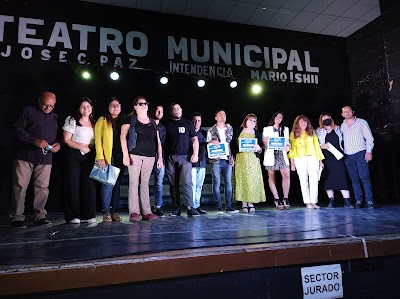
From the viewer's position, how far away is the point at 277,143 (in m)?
5.07

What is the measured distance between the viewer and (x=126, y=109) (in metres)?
6.30

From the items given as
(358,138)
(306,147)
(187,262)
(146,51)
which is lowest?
(187,262)

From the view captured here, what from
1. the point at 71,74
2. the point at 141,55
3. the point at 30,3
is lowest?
the point at 71,74

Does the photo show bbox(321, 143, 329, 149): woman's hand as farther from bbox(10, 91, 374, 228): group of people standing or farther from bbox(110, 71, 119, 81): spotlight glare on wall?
bbox(110, 71, 119, 81): spotlight glare on wall

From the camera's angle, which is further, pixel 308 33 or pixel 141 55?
pixel 308 33

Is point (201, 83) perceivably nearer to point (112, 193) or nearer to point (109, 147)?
point (109, 147)

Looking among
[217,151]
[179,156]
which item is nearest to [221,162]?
[217,151]

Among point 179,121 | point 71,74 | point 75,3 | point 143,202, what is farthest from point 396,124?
point 75,3

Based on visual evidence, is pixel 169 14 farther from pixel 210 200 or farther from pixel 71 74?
pixel 210 200

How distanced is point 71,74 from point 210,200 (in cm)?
398

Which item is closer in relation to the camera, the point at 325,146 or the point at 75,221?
the point at 75,221

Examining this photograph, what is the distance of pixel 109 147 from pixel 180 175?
1139mm

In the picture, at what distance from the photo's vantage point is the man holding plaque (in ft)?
15.5

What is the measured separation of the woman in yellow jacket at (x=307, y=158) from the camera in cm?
512
